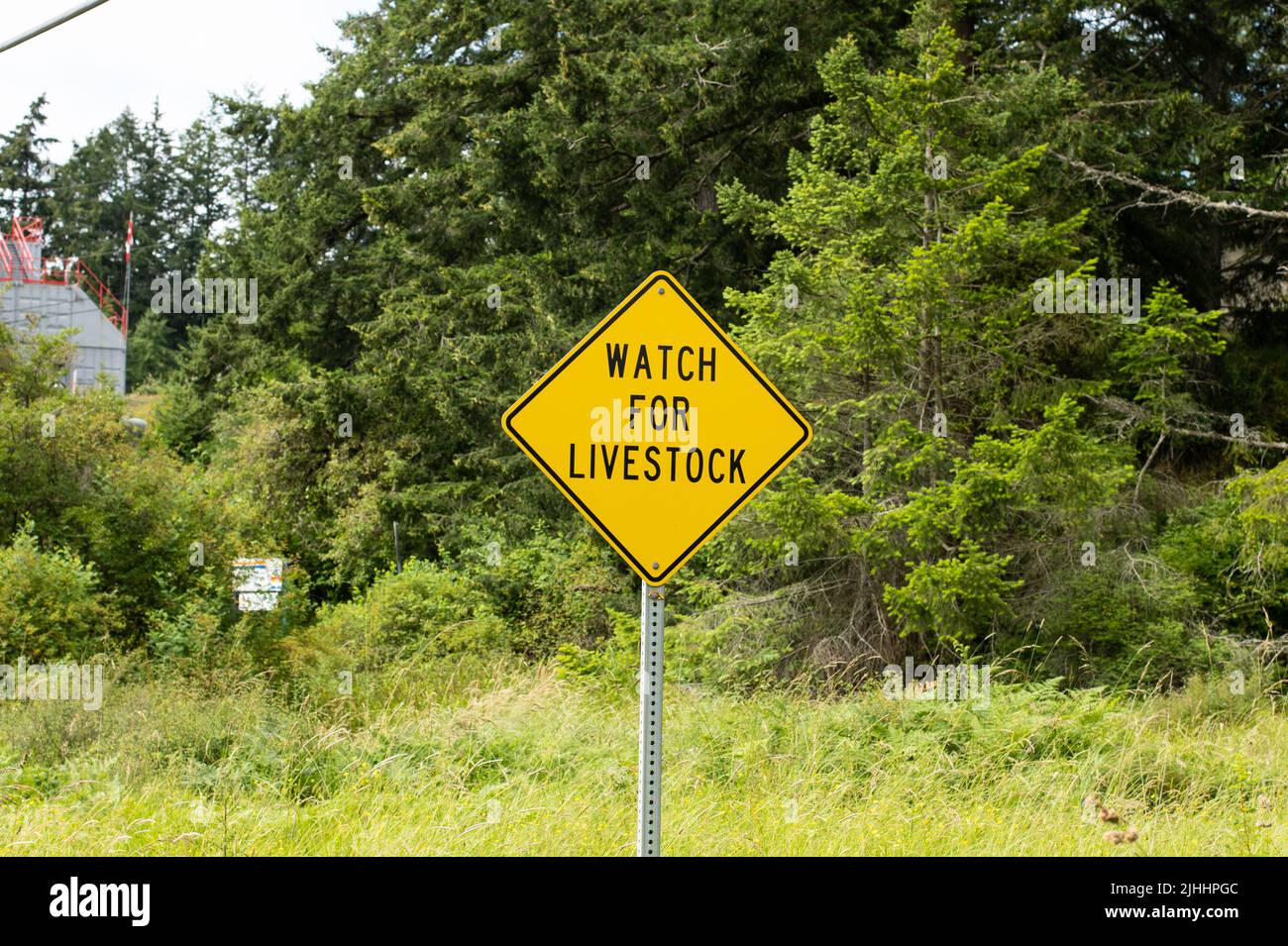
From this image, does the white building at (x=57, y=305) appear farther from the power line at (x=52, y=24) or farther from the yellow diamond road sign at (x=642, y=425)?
the yellow diamond road sign at (x=642, y=425)

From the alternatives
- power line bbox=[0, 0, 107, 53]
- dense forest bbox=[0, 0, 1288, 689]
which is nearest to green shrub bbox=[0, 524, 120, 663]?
dense forest bbox=[0, 0, 1288, 689]

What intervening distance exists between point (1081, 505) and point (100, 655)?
486 inches

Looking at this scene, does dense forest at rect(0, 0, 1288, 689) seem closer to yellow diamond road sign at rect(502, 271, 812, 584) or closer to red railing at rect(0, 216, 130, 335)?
yellow diamond road sign at rect(502, 271, 812, 584)

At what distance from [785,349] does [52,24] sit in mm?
8418

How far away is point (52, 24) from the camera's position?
25.3 ft

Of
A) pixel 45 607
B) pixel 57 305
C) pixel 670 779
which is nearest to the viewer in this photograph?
pixel 670 779

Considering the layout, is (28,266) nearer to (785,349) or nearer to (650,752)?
(785,349)

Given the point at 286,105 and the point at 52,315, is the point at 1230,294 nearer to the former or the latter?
the point at 286,105

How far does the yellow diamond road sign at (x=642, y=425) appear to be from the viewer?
454 centimetres

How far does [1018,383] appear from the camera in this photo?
1471 cm

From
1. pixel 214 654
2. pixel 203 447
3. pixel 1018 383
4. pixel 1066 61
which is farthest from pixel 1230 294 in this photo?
pixel 203 447

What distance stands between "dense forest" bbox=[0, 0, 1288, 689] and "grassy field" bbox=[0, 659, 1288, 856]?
12.8ft

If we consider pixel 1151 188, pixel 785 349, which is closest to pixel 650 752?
pixel 785 349

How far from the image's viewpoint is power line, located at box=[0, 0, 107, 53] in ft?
24.5
